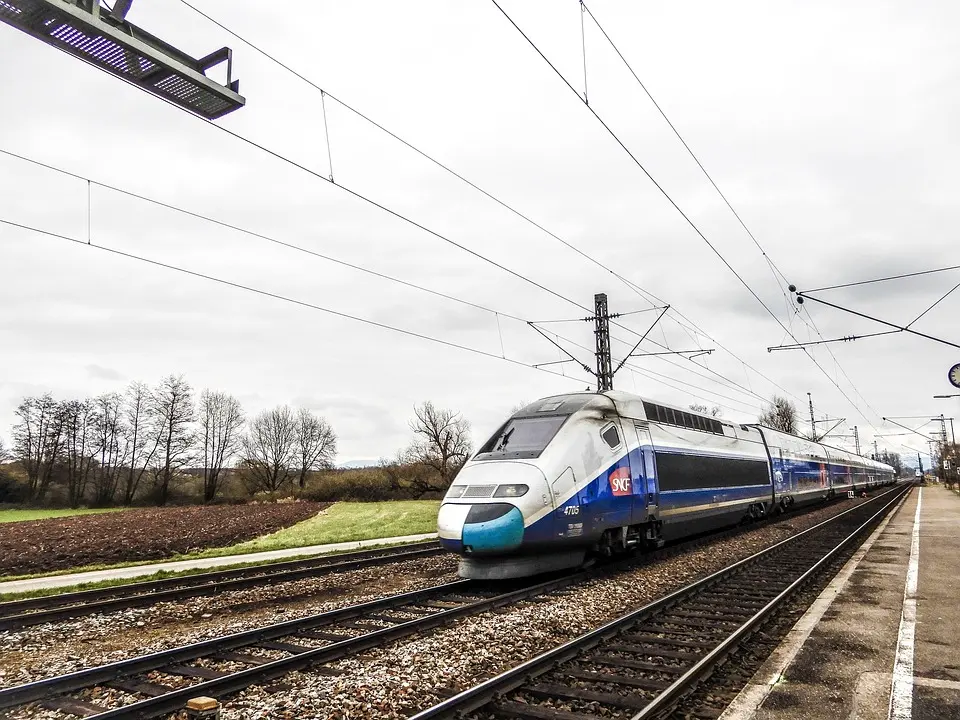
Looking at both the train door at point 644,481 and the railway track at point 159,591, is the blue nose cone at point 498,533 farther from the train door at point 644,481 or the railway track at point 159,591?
the railway track at point 159,591

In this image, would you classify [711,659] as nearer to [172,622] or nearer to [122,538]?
[172,622]

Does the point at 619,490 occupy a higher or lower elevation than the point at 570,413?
lower

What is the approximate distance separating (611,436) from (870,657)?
640cm

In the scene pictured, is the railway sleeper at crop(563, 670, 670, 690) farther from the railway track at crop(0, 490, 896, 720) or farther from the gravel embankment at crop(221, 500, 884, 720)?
the railway track at crop(0, 490, 896, 720)

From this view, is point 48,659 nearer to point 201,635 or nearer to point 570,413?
point 201,635

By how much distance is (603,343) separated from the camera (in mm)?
22281

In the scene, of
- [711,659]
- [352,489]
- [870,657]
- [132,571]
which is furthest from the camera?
[352,489]

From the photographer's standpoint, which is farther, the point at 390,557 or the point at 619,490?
the point at 390,557

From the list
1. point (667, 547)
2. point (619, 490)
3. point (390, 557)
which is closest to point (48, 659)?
point (390, 557)

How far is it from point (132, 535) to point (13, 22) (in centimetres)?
2372

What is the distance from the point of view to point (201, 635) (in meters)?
8.30

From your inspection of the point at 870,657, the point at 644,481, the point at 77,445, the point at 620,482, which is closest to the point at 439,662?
the point at 870,657

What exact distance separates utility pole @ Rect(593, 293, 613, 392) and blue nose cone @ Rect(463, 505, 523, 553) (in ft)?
37.4

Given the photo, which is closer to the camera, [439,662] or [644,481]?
[439,662]
